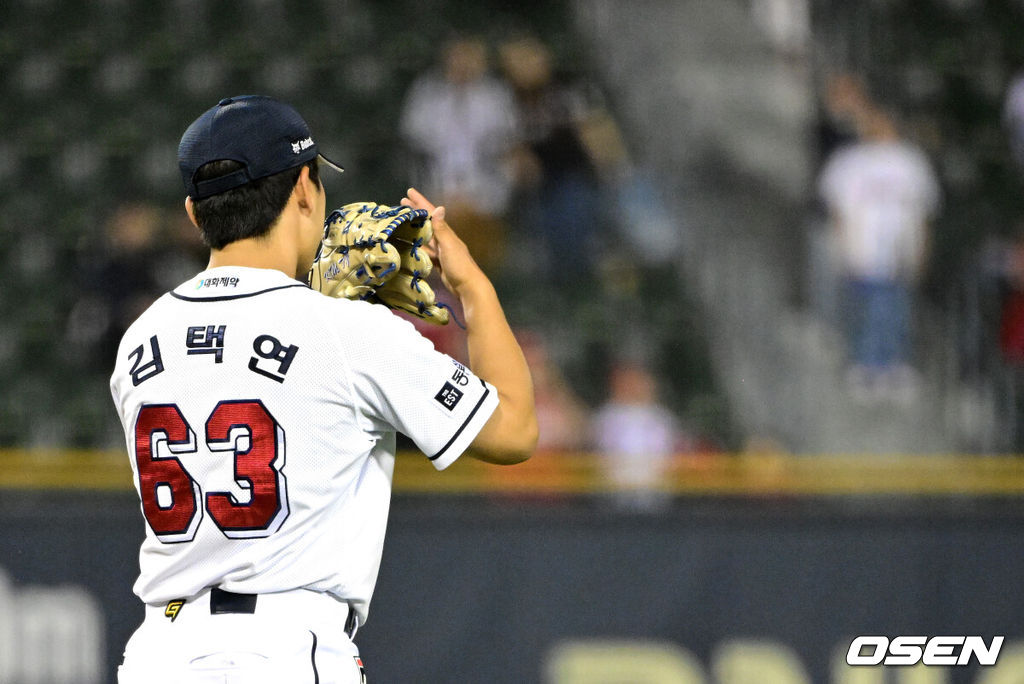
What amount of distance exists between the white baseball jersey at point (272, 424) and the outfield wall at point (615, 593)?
3226 millimetres

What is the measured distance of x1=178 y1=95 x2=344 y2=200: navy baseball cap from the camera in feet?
8.11

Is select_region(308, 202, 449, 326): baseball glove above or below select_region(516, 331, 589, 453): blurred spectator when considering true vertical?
above

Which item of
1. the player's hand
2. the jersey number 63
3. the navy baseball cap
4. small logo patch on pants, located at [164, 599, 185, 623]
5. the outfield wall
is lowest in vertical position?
the outfield wall

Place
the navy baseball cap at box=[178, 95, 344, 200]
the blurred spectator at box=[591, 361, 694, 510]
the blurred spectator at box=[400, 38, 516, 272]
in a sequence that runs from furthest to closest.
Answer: the blurred spectator at box=[400, 38, 516, 272], the blurred spectator at box=[591, 361, 694, 510], the navy baseball cap at box=[178, 95, 344, 200]

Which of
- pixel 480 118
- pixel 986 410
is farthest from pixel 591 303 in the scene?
pixel 986 410

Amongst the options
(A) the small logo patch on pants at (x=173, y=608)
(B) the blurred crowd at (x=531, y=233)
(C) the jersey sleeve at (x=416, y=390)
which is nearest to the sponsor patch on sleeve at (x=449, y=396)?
(C) the jersey sleeve at (x=416, y=390)

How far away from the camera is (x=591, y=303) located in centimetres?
962

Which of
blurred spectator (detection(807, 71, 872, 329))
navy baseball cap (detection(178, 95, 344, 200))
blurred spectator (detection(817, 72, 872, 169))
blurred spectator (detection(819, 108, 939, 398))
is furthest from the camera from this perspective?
blurred spectator (detection(817, 72, 872, 169))

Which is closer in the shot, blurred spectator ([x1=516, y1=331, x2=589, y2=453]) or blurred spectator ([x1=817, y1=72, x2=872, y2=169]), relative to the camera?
blurred spectator ([x1=516, y1=331, x2=589, y2=453])

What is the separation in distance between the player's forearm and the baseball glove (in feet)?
0.56

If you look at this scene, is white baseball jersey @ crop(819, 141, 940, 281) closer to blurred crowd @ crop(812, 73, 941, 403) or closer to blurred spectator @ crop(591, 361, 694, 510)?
blurred crowd @ crop(812, 73, 941, 403)

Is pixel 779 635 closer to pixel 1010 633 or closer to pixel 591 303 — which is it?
pixel 1010 633

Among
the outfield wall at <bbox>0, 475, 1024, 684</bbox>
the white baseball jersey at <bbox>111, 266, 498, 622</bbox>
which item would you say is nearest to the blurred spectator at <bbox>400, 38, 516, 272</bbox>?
the outfield wall at <bbox>0, 475, 1024, 684</bbox>

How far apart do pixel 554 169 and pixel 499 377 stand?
6.71 metres
